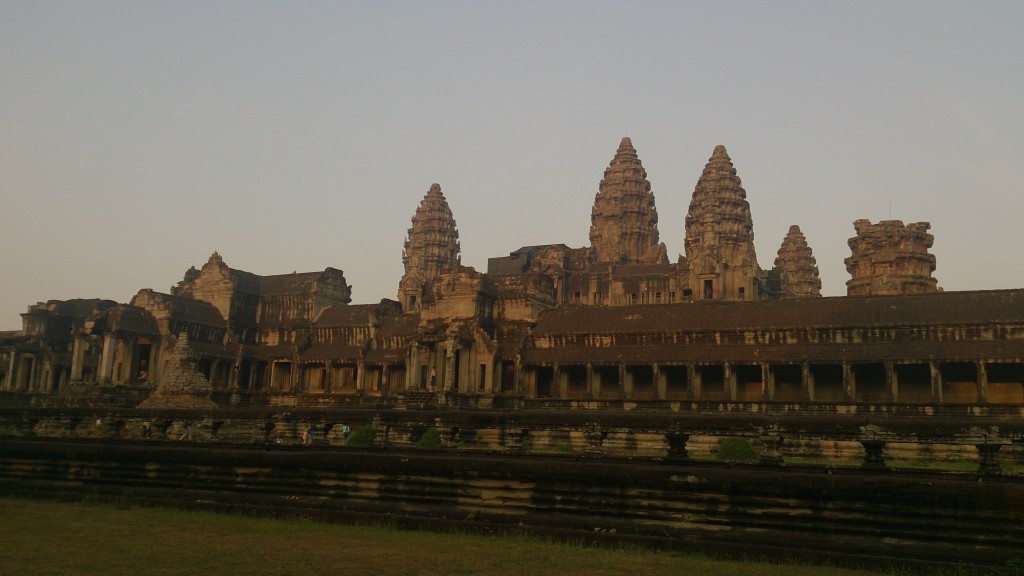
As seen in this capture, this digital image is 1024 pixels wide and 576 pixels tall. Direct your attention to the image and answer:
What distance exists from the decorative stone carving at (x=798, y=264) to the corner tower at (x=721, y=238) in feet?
54.6

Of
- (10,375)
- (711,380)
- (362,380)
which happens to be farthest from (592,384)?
(10,375)

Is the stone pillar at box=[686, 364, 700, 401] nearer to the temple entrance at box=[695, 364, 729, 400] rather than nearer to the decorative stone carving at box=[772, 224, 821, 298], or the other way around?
the temple entrance at box=[695, 364, 729, 400]

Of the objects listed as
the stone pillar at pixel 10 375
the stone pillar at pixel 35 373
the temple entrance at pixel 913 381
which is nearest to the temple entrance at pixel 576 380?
the temple entrance at pixel 913 381

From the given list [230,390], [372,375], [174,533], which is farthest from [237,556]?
[230,390]

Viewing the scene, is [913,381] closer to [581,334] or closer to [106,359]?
[581,334]

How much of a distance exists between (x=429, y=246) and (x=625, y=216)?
26.7 m

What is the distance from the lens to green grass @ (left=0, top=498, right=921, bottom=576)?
9641mm

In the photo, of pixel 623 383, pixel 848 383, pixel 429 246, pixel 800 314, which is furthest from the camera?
pixel 429 246

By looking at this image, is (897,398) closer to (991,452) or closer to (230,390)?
(991,452)

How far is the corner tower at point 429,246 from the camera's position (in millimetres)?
107562

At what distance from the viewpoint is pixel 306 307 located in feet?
237

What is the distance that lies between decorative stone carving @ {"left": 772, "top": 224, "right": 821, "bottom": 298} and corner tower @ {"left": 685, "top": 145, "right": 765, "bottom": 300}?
1665 cm

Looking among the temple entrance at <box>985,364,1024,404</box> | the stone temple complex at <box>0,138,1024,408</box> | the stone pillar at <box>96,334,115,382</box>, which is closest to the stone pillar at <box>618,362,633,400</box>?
the stone temple complex at <box>0,138,1024,408</box>

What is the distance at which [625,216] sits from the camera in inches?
3944
